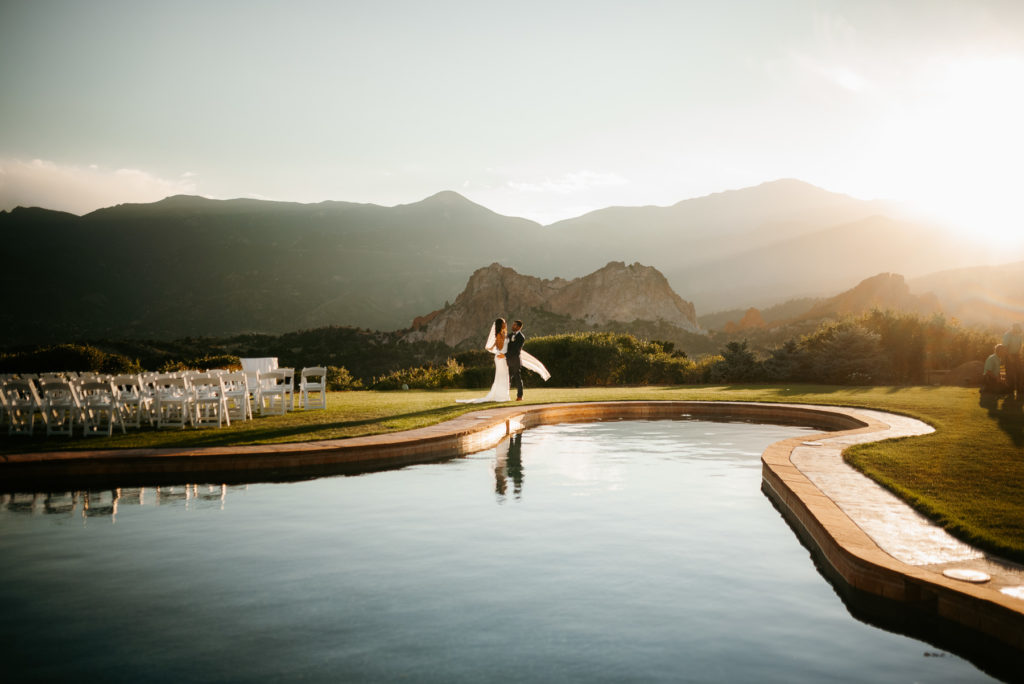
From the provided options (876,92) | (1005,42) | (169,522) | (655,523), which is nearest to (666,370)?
(876,92)

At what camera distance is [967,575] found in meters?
3.73

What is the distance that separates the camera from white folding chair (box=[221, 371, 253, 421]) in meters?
11.8

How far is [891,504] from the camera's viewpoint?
18.0ft

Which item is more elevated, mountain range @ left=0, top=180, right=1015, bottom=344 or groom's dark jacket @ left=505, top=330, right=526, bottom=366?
mountain range @ left=0, top=180, right=1015, bottom=344

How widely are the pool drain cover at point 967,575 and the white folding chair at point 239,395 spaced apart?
10671mm

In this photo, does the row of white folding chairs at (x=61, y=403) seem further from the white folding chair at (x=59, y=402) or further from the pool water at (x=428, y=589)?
the pool water at (x=428, y=589)

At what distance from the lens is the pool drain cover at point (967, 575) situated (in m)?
3.67

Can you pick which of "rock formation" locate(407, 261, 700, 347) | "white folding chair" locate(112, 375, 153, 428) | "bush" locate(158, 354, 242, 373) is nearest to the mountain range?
"rock formation" locate(407, 261, 700, 347)

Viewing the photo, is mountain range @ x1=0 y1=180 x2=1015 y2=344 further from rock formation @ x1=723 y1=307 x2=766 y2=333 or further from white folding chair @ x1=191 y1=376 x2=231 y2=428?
white folding chair @ x1=191 y1=376 x2=231 y2=428

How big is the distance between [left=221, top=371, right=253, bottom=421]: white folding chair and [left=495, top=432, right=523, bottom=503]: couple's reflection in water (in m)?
4.89

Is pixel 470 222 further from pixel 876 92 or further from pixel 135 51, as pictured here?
pixel 876 92

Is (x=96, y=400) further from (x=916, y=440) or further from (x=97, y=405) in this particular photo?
(x=916, y=440)

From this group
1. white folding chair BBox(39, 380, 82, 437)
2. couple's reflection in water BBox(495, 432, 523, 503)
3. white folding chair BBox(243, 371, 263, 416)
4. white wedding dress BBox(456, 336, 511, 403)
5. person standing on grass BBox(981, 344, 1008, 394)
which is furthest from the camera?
white wedding dress BBox(456, 336, 511, 403)

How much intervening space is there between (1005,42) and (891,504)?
17994 millimetres
